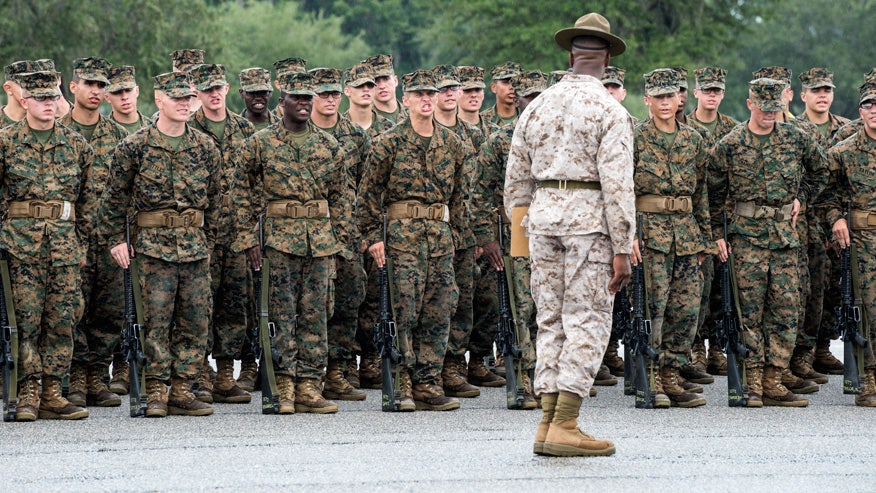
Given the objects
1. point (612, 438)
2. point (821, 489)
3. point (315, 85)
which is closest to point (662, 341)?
point (612, 438)

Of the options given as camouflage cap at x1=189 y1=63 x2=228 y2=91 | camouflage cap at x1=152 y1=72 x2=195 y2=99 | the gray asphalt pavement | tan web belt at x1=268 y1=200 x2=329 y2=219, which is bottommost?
the gray asphalt pavement

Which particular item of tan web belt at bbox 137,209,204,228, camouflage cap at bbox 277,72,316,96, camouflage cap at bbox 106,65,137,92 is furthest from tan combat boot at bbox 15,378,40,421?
camouflage cap at bbox 106,65,137,92

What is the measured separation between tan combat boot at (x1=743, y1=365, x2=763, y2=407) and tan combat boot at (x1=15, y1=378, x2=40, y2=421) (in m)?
4.92

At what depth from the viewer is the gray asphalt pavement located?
8.76 m

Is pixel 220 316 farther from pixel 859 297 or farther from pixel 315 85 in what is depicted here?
pixel 859 297

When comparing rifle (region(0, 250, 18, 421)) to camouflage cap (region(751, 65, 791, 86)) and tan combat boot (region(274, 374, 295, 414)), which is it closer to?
tan combat boot (region(274, 374, 295, 414))

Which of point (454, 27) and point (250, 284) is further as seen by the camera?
point (454, 27)

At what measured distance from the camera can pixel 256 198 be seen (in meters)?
11.8

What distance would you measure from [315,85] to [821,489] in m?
5.13

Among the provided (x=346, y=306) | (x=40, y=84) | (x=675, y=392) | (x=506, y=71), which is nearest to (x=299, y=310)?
(x=346, y=306)

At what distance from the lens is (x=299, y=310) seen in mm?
11953

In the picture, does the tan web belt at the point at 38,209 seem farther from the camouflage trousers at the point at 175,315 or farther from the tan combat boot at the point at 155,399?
the tan combat boot at the point at 155,399

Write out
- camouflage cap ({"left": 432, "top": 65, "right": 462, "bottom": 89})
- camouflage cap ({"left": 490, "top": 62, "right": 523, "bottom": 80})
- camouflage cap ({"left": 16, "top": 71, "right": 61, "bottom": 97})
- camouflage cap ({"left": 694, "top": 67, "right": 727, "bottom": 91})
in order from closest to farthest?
camouflage cap ({"left": 16, "top": 71, "right": 61, "bottom": 97}) < camouflage cap ({"left": 432, "top": 65, "right": 462, "bottom": 89}) < camouflage cap ({"left": 694, "top": 67, "right": 727, "bottom": 91}) < camouflage cap ({"left": 490, "top": 62, "right": 523, "bottom": 80})

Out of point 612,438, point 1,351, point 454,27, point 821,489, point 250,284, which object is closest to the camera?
point 821,489
